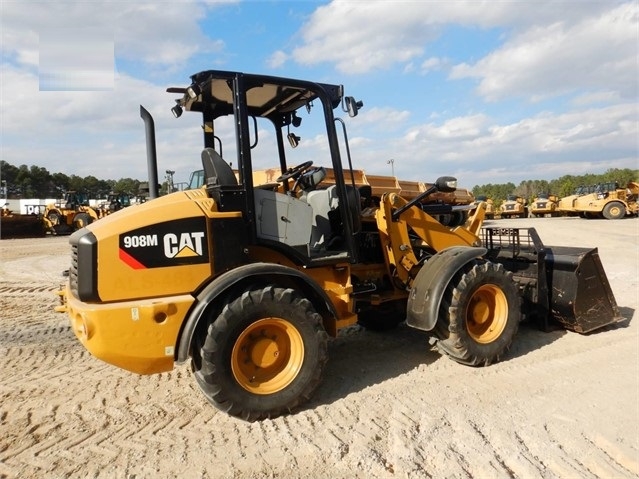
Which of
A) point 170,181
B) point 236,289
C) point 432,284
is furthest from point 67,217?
point 432,284

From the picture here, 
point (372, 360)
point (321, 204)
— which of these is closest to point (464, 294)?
point (372, 360)

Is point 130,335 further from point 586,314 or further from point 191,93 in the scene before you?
point 586,314

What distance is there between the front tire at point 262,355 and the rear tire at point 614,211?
→ 25.2 meters

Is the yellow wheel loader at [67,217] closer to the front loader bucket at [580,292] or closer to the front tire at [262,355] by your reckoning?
the front tire at [262,355]

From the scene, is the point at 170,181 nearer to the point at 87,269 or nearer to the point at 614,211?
the point at 87,269

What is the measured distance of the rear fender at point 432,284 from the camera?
4.14 m

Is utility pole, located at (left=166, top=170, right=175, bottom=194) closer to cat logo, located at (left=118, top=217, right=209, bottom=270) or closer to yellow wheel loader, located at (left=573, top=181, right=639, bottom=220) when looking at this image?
cat logo, located at (left=118, top=217, right=209, bottom=270)

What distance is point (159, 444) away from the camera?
10.1 feet

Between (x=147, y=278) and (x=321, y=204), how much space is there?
5.79 ft

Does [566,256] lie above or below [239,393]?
above

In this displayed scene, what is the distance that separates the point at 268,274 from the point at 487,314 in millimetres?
2332

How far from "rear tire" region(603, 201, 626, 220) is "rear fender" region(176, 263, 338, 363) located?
2504 cm

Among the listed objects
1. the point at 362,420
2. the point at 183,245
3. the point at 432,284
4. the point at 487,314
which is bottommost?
the point at 362,420

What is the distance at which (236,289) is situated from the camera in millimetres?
3424
